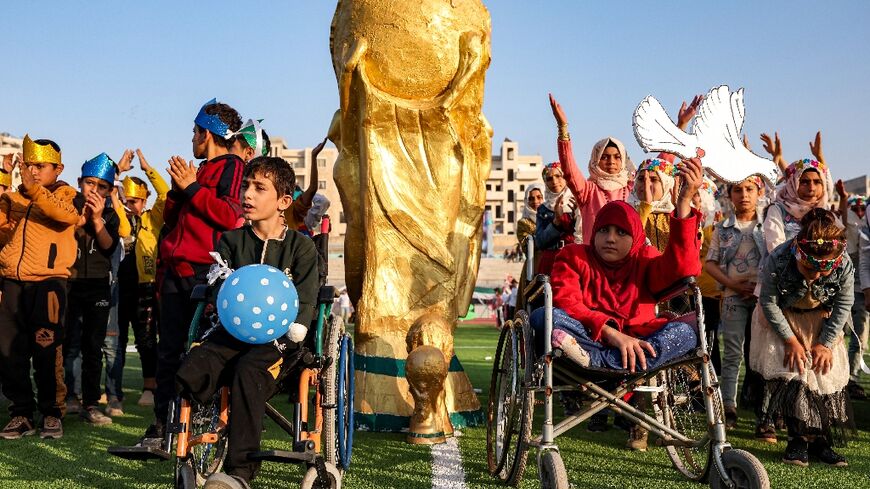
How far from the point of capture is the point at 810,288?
15.8 ft

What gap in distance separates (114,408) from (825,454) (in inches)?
196

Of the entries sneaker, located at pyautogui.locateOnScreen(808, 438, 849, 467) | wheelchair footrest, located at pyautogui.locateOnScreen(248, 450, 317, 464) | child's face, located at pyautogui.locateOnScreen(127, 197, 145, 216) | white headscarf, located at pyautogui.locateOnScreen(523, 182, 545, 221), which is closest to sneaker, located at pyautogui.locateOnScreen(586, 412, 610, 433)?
sneaker, located at pyautogui.locateOnScreen(808, 438, 849, 467)

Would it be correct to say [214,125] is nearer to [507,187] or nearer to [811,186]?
[811,186]

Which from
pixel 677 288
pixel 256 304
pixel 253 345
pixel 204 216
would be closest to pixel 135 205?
pixel 204 216

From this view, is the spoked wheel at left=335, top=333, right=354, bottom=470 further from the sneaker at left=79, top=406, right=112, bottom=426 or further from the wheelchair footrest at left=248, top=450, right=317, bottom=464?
the sneaker at left=79, top=406, right=112, bottom=426

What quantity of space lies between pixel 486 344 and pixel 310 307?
11945mm

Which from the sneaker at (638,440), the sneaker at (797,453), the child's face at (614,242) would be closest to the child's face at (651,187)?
the child's face at (614,242)

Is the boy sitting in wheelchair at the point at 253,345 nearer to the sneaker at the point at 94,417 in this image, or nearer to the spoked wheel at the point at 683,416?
the spoked wheel at the point at 683,416

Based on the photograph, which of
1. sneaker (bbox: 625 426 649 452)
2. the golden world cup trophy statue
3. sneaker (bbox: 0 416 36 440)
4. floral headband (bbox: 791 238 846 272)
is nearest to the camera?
floral headband (bbox: 791 238 846 272)

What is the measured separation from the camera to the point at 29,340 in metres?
5.51

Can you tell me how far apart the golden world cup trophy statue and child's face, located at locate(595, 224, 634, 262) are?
4.84ft

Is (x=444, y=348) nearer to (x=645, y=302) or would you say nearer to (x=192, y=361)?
(x=645, y=302)

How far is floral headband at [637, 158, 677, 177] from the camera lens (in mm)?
5652

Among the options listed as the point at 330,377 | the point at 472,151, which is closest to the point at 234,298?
the point at 330,377
